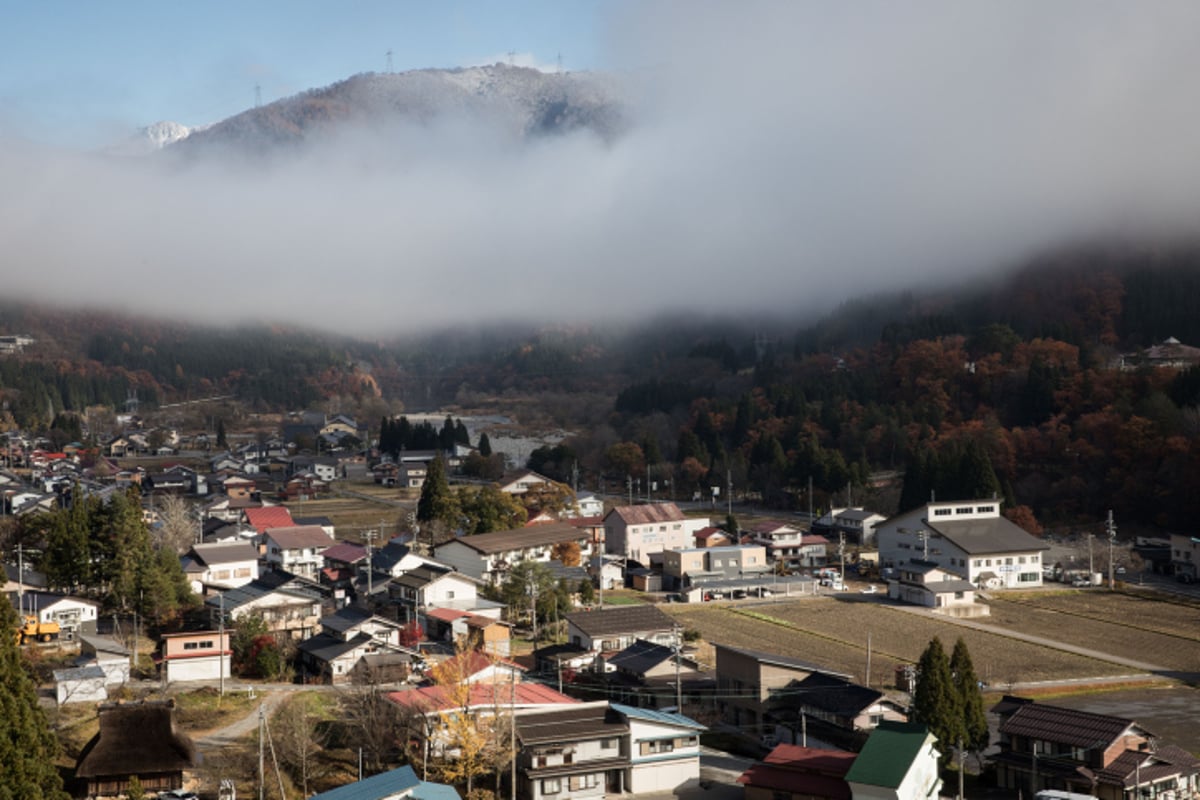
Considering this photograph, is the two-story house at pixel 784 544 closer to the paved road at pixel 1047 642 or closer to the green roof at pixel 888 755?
the paved road at pixel 1047 642

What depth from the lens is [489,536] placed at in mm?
31172

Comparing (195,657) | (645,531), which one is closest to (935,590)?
(645,531)

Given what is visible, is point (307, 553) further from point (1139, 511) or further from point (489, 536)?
point (1139, 511)

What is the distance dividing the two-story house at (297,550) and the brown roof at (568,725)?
16636mm

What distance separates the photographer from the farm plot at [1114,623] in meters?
23.5

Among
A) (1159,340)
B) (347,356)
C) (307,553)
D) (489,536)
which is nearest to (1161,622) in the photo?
(489,536)

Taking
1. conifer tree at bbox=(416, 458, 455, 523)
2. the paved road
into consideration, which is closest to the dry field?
the paved road

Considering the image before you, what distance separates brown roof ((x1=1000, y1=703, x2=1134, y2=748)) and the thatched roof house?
10.8 m

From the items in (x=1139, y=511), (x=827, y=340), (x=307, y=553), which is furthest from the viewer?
(x=827, y=340)

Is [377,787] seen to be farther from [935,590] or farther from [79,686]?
[935,590]

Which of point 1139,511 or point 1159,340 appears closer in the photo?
point 1139,511

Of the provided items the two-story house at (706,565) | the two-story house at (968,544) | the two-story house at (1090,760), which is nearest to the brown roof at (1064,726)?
the two-story house at (1090,760)

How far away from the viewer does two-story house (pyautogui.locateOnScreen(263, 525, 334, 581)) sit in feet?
104

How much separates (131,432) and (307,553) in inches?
1543
